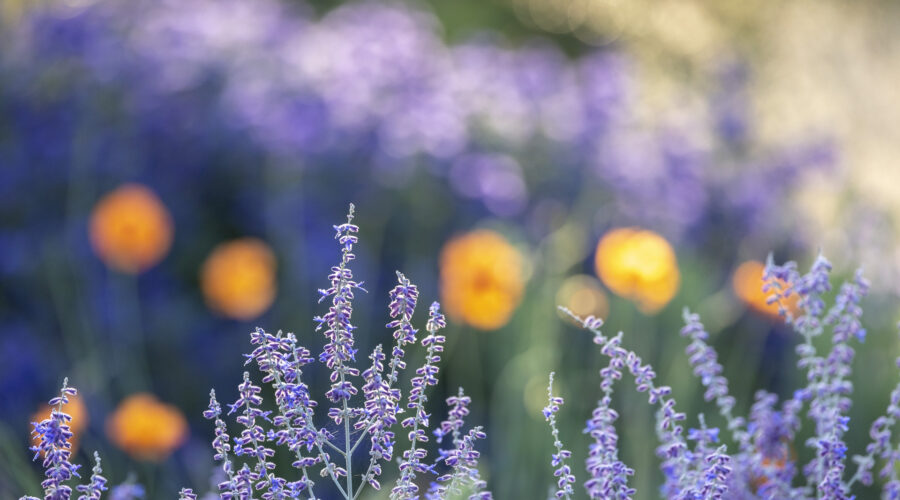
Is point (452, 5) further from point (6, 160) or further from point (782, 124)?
point (6, 160)

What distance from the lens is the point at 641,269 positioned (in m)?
2.39

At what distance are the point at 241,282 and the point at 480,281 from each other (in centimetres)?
61

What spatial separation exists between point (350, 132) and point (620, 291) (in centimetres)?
145

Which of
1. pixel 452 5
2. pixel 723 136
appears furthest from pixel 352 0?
pixel 723 136

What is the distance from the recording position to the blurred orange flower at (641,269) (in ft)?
7.85

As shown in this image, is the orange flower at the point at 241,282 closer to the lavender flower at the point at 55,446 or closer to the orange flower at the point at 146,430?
the orange flower at the point at 146,430

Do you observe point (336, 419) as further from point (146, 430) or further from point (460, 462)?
point (146, 430)

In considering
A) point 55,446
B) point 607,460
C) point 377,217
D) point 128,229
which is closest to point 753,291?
point 377,217

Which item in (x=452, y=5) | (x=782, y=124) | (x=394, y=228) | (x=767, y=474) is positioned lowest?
(x=767, y=474)

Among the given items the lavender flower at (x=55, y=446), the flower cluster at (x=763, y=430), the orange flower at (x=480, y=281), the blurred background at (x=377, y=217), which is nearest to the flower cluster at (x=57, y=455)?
the lavender flower at (x=55, y=446)

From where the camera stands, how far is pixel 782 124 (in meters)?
5.23

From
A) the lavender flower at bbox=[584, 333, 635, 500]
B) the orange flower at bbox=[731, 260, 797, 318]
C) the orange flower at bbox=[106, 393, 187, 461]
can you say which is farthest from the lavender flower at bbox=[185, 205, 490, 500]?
the orange flower at bbox=[731, 260, 797, 318]

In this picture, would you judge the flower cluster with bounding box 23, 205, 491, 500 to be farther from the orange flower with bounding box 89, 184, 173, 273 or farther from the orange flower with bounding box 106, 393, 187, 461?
the orange flower with bounding box 89, 184, 173, 273

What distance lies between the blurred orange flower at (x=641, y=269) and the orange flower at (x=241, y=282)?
879 mm
